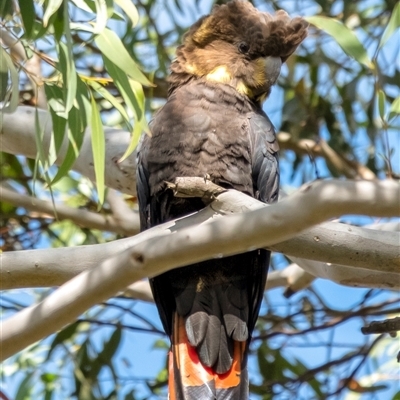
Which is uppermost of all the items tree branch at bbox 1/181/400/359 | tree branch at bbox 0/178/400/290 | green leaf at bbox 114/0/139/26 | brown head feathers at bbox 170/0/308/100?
brown head feathers at bbox 170/0/308/100

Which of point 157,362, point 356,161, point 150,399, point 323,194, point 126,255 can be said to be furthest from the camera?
point 157,362

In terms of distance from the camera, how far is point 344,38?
5.41 ft

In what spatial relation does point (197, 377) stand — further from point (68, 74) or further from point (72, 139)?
point (68, 74)

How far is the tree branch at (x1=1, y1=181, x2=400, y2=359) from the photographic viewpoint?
43.2 inches

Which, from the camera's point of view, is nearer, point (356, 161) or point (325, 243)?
point (325, 243)

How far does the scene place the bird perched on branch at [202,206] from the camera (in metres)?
1.84

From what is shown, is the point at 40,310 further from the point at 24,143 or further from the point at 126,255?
the point at 24,143

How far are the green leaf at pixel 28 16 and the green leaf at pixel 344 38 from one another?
540mm

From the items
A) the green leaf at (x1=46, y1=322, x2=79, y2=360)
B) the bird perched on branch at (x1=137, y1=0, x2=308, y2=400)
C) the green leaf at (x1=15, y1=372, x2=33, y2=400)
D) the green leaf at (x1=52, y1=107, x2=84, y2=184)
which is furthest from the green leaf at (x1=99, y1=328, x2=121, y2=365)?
the green leaf at (x1=52, y1=107, x2=84, y2=184)

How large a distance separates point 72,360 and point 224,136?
4.00ft

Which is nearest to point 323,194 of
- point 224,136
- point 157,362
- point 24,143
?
point 224,136

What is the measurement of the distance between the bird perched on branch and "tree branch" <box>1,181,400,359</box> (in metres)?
0.58

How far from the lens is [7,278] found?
57.6 inches

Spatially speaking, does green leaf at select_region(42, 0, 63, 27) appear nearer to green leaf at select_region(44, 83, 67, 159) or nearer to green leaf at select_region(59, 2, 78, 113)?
green leaf at select_region(59, 2, 78, 113)
